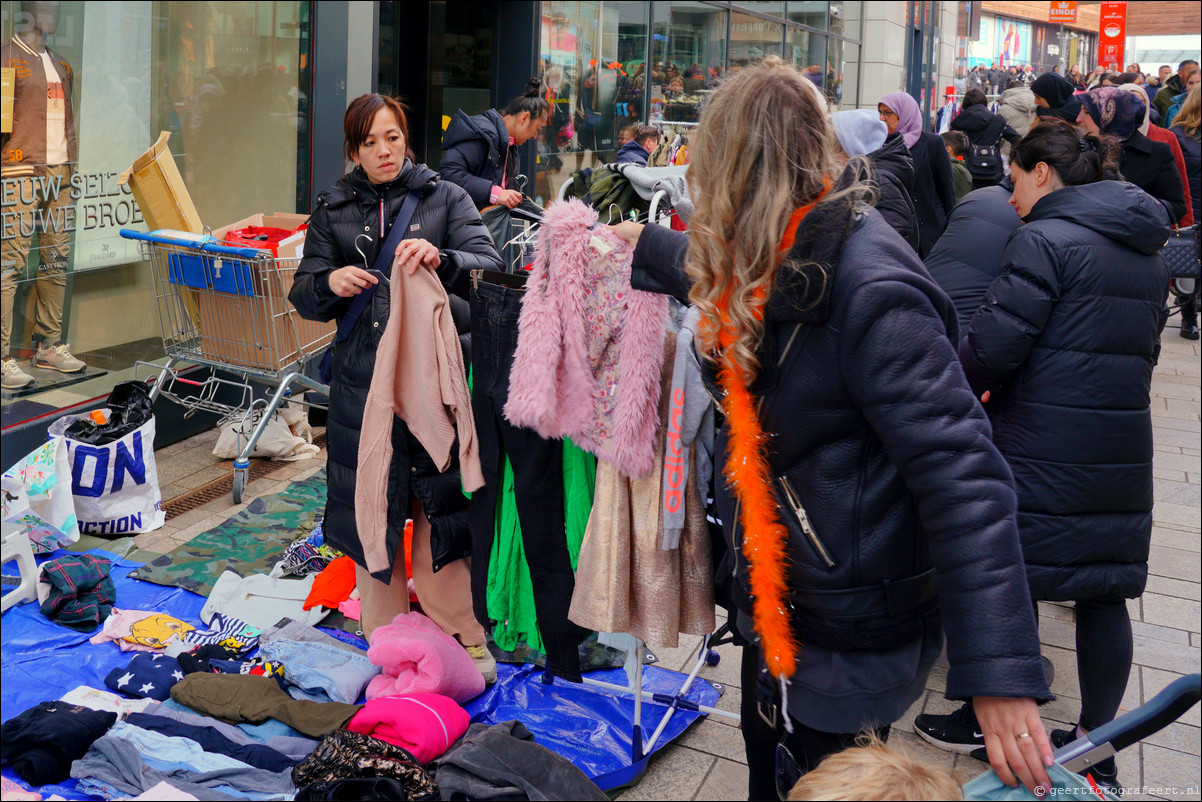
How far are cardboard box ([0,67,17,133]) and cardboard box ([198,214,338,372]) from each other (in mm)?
1126

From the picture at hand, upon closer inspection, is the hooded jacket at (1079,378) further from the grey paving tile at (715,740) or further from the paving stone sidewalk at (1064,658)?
the grey paving tile at (715,740)

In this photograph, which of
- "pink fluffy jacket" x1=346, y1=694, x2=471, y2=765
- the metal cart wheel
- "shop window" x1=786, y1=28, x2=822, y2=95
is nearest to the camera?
"pink fluffy jacket" x1=346, y1=694, x2=471, y2=765

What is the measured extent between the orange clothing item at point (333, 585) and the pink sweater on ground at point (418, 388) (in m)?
1.01

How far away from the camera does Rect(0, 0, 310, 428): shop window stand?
5.53 m

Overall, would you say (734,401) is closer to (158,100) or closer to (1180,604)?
(1180,604)

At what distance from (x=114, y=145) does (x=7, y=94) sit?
2.83 feet

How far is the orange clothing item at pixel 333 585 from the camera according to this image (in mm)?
4387

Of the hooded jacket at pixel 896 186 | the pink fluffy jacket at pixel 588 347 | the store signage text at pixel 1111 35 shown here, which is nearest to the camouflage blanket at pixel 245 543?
the pink fluffy jacket at pixel 588 347

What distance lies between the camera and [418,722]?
3.28 meters

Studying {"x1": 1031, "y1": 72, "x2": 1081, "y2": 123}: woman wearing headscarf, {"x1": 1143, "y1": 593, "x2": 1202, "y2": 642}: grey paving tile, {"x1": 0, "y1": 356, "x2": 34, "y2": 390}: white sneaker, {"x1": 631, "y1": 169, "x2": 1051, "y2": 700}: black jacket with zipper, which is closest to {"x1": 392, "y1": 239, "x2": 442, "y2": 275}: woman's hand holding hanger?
{"x1": 631, "y1": 169, "x2": 1051, "y2": 700}: black jacket with zipper

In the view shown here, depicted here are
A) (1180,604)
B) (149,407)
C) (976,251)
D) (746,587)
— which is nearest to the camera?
(746,587)

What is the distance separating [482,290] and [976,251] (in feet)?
6.22

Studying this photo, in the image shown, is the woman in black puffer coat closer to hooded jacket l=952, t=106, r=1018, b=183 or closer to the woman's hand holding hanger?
the woman's hand holding hanger

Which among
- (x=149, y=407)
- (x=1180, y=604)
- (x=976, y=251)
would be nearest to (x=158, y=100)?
(x=149, y=407)
